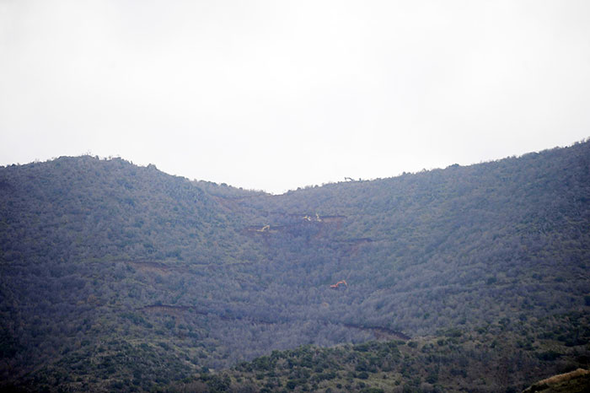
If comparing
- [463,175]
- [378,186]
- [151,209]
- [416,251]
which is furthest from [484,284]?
[151,209]

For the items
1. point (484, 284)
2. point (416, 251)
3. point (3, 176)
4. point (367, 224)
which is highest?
point (3, 176)

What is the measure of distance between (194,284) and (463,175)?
2864 cm

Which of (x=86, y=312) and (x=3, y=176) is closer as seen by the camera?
(x=86, y=312)

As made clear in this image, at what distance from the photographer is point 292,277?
35188mm

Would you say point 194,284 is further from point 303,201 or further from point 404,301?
point 303,201

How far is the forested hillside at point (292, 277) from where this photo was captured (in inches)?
683

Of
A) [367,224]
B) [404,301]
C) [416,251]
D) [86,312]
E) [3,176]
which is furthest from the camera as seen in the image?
[367,224]

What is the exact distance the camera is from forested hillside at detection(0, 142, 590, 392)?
17.4 meters

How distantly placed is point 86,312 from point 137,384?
340 inches

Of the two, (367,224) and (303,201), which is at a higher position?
(303,201)

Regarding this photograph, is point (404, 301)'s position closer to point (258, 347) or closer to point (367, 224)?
point (258, 347)

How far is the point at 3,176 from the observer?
36.9 metres

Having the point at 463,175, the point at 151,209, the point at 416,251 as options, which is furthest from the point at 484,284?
the point at 151,209

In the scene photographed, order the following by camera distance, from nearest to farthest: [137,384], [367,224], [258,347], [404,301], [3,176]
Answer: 1. [137,384]
2. [258,347]
3. [404,301]
4. [3,176]
5. [367,224]
